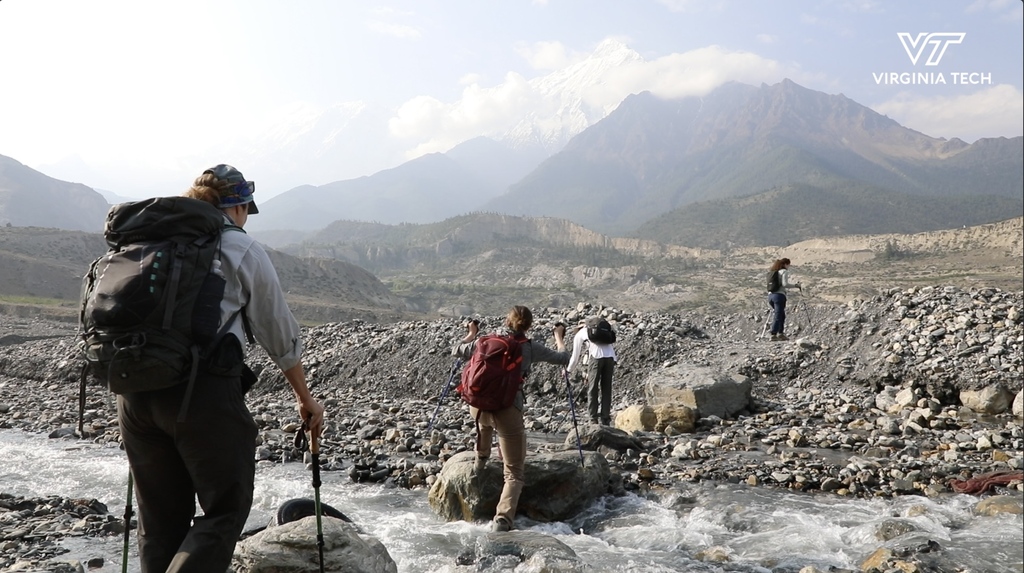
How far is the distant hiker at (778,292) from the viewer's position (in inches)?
697

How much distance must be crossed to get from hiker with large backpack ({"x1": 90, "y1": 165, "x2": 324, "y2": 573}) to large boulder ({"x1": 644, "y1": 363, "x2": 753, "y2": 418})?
1098 cm

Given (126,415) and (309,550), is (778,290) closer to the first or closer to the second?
(309,550)

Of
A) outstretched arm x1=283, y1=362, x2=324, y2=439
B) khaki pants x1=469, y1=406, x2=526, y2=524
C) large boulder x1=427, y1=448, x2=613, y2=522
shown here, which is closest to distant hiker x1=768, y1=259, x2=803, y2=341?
large boulder x1=427, y1=448, x2=613, y2=522

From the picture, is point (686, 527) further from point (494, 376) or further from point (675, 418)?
point (675, 418)

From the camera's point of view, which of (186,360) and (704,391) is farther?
(704,391)

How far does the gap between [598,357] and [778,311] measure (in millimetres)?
8206

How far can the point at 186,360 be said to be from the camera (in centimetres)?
316

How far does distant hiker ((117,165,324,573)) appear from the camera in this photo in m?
3.23

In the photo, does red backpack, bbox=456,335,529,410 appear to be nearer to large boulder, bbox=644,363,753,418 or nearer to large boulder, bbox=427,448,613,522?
large boulder, bbox=427,448,613,522

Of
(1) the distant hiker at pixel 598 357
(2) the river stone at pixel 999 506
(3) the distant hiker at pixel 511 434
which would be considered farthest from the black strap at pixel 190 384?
(1) the distant hiker at pixel 598 357

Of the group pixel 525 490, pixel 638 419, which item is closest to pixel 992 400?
pixel 638 419

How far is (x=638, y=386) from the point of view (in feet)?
53.9

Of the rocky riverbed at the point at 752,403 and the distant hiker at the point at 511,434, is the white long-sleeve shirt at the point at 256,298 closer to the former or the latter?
the distant hiker at the point at 511,434

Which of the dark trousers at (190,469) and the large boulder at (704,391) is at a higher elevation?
the dark trousers at (190,469)
